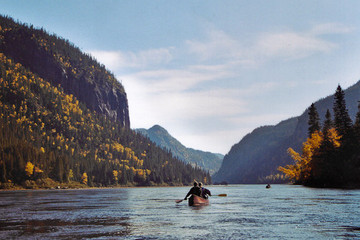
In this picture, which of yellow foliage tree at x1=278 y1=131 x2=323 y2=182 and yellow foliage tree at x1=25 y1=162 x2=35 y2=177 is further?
yellow foliage tree at x1=25 y1=162 x2=35 y2=177

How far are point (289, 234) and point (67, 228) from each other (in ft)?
48.7

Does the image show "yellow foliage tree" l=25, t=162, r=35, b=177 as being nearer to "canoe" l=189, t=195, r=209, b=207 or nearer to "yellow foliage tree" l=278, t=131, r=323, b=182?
"yellow foliage tree" l=278, t=131, r=323, b=182

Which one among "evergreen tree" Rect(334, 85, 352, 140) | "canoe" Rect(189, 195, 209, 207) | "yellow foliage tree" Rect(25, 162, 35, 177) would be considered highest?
"evergreen tree" Rect(334, 85, 352, 140)

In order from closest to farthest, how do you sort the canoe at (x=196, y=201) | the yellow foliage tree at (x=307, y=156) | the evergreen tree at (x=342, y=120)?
the canoe at (x=196, y=201), the evergreen tree at (x=342, y=120), the yellow foliage tree at (x=307, y=156)

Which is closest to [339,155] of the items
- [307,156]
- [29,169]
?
[307,156]

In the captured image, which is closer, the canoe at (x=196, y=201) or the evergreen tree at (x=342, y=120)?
the canoe at (x=196, y=201)

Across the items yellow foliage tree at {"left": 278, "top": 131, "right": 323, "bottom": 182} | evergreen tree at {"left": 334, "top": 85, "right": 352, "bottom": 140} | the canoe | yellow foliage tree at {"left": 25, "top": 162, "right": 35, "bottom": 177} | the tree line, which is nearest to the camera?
the canoe

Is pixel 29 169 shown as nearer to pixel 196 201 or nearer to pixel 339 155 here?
pixel 339 155

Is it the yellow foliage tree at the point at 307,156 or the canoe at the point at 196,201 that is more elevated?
the yellow foliage tree at the point at 307,156

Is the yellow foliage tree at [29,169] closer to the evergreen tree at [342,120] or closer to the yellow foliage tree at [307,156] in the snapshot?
the yellow foliage tree at [307,156]

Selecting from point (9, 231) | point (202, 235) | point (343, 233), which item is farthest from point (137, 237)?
point (343, 233)

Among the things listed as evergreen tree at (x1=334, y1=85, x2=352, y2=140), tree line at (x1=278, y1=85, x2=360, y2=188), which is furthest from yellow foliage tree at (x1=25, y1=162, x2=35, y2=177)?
evergreen tree at (x1=334, y1=85, x2=352, y2=140)

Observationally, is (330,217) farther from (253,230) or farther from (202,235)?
(202,235)

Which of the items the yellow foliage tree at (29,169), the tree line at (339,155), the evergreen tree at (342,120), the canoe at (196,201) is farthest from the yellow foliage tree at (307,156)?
the yellow foliage tree at (29,169)
